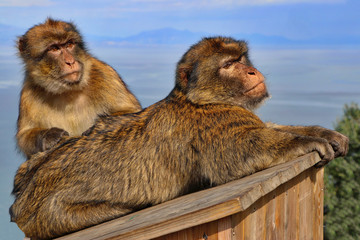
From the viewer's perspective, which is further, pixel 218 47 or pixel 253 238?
pixel 218 47

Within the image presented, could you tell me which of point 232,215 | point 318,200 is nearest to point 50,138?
point 318,200

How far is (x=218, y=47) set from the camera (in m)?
3.93

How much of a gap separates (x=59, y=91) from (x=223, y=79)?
7.29 ft

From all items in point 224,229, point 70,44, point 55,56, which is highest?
point 70,44

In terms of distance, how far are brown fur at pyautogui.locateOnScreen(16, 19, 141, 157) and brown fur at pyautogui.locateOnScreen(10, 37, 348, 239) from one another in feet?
5.67

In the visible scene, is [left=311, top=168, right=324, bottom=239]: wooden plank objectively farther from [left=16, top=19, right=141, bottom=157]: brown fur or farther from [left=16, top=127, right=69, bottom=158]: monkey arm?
[left=16, top=127, right=69, bottom=158]: monkey arm

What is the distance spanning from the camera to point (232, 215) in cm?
284

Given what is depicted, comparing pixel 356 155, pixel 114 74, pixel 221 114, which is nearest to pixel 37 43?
pixel 114 74

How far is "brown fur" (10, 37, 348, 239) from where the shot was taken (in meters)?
3.60

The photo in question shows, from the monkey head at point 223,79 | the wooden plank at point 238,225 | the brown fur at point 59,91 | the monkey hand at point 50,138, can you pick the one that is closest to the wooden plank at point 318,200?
the monkey head at point 223,79

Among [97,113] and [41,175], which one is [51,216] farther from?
[97,113]

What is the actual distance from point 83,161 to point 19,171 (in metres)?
0.88

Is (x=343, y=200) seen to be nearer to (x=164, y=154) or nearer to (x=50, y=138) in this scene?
(x=50, y=138)

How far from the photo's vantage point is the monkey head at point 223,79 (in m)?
3.88
